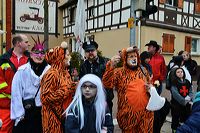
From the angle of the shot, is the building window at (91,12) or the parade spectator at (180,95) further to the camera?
the building window at (91,12)

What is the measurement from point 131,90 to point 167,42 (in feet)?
45.4

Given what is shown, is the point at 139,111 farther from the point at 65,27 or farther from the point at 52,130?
the point at 65,27

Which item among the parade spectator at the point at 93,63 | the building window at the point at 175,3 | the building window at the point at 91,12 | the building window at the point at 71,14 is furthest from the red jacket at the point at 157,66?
the building window at the point at 71,14

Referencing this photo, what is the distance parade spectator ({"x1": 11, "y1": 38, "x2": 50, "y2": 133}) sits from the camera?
3.77m

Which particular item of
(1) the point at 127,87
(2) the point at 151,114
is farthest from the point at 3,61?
(2) the point at 151,114

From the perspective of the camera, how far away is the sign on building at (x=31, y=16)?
13.4 metres

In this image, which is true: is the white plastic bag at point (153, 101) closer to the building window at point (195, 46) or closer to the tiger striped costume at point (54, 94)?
the tiger striped costume at point (54, 94)

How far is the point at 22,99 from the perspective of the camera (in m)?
3.83

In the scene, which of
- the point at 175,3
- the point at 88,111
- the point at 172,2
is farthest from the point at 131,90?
the point at 175,3

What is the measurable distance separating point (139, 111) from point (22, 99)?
145 centimetres

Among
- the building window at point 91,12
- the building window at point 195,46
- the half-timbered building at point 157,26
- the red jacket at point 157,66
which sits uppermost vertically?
the building window at point 91,12

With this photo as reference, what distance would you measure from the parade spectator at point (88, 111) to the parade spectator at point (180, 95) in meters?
2.70

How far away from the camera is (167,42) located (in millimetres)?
17109

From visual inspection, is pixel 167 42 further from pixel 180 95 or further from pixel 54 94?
pixel 54 94
